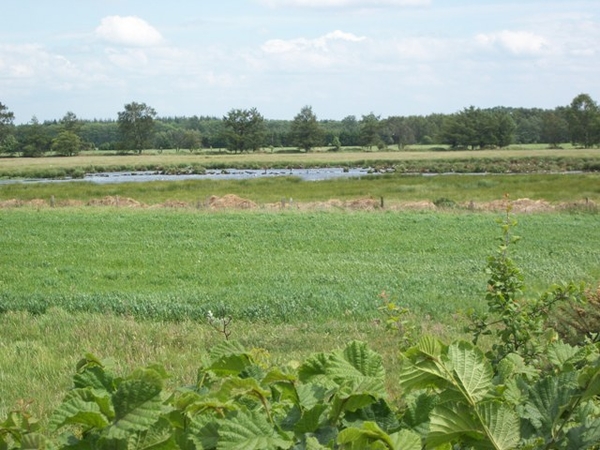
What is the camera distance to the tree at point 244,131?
564ft

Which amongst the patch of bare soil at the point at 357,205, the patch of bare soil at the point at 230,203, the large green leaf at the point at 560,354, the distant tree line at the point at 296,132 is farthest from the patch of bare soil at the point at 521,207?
the distant tree line at the point at 296,132

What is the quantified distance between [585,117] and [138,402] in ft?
560

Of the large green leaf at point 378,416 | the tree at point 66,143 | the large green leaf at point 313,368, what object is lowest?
the large green leaf at point 378,416

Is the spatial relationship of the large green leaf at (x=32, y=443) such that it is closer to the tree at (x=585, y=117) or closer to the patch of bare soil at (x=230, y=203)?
the patch of bare soil at (x=230, y=203)

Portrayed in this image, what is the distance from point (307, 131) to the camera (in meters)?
175

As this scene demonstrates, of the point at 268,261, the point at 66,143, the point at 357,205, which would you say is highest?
the point at 66,143

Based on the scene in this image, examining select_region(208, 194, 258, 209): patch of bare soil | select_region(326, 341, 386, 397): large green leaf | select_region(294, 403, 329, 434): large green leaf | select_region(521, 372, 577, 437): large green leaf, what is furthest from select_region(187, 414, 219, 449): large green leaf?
select_region(208, 194, 258, 209): patch of bare soil

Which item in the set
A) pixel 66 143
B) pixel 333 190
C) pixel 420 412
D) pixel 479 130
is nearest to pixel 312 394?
pixel 420 412

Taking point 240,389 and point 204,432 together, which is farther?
point 240,389

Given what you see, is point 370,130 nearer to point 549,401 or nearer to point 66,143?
point 66,143

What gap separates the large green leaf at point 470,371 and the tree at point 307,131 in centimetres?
17382

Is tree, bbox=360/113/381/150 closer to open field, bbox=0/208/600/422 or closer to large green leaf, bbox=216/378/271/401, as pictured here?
open field, bbox=0/208/600/422

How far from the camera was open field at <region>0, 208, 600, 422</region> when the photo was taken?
1012cm

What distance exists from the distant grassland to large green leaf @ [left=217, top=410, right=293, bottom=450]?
1062 centimetres
